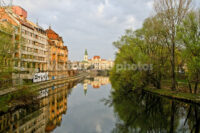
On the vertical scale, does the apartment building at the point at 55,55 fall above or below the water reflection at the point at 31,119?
above

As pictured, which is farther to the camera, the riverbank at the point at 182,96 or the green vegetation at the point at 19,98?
the riverbank at the point at 182,96

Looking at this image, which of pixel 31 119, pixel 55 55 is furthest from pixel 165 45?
pixel 55 55

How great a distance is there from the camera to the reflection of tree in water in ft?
46.8

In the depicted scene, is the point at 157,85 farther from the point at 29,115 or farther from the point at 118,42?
the point at 29,115

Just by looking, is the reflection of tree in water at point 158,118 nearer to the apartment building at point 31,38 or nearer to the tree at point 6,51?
the tree at point 6,51

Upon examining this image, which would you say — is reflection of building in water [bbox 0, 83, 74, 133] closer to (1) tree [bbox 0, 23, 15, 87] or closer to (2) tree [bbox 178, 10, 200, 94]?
(1) tree [bbox 0, 23, 15, 87]

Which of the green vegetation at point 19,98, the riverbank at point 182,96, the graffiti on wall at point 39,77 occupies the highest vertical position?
the graffiti on wall at point 39,77

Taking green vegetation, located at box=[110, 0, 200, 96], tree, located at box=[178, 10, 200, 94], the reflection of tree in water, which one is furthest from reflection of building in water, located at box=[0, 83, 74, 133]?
tree, located at box=[178, 10, 200, 94]

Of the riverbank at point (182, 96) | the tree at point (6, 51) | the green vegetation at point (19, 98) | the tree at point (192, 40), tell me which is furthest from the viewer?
the riverbank at point (182, 96)

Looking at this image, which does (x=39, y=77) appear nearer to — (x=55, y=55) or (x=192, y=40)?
(x=55, y=55)

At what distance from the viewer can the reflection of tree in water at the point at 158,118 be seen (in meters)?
14.3

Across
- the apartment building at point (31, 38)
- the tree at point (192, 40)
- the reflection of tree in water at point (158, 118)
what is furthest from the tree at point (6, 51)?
the tree at point (192, 40)

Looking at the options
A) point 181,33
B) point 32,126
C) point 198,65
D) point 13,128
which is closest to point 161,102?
point 198,65

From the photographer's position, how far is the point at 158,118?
1705 cm
